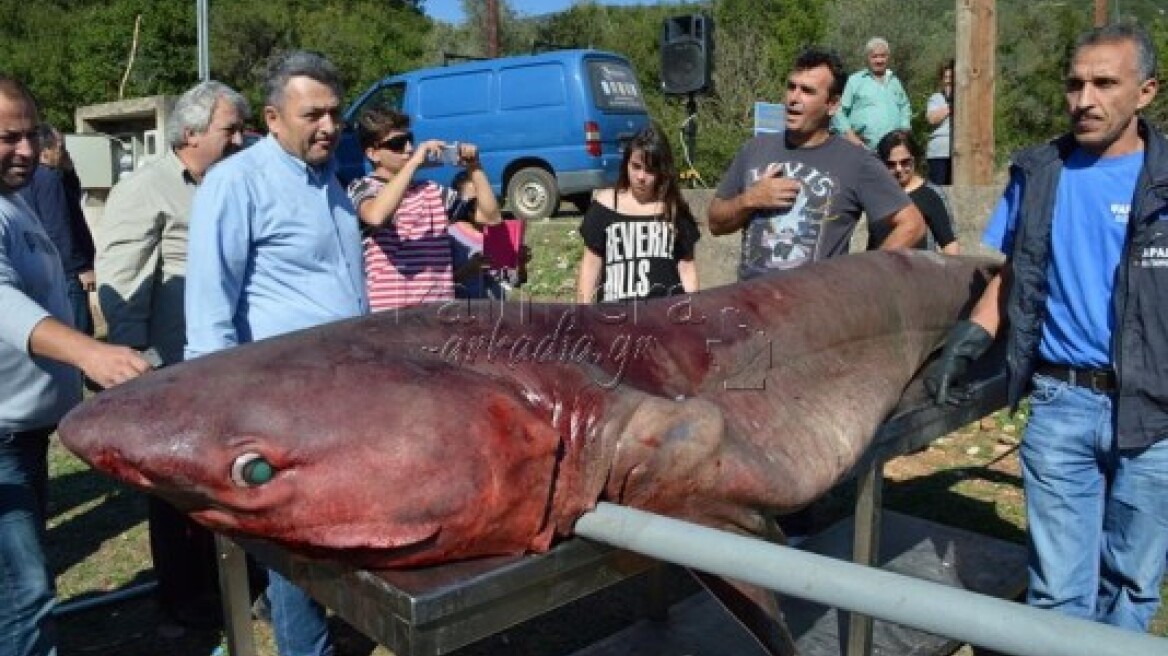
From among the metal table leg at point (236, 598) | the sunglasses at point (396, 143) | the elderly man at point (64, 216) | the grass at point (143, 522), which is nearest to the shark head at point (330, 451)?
the metal table leg at point (236, 598)

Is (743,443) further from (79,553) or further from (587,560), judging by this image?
(79,553)

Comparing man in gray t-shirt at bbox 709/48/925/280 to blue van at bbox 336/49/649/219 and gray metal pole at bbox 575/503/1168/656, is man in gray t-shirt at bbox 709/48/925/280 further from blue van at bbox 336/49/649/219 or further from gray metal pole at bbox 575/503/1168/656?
blue van at bbox 336/49/649/219

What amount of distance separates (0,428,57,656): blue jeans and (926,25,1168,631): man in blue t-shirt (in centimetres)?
265

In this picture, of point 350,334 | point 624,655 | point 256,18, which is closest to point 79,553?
point 624,655

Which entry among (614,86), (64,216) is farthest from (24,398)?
(614,86)

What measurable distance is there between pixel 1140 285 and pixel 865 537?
1.04 metres

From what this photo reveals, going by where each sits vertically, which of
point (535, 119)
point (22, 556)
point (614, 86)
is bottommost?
point (22, 556)

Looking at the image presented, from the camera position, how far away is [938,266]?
3400 mm

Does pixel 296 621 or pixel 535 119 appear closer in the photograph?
pixel 296 621

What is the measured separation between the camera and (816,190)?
140 inches

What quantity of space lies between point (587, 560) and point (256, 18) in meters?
48.0

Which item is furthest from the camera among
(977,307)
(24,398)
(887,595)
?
(977,307)

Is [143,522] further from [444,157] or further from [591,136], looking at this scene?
[591,136]

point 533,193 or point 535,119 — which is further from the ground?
point 535,119
